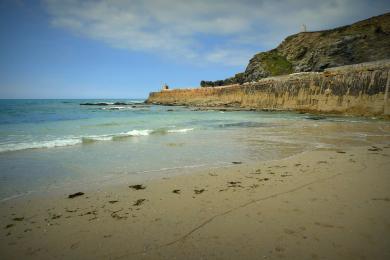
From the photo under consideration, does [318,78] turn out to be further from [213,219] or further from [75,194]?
[75,194]

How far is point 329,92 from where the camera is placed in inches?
1049

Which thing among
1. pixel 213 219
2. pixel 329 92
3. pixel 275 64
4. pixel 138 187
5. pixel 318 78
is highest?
pixel 275 64

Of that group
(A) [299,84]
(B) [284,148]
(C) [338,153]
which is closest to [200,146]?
(B) [284,148]

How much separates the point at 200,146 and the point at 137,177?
14.0 feet

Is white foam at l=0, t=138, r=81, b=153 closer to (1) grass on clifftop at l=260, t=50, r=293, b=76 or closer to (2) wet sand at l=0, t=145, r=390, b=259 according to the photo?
(2) wet sand at l=0, t=145, r=390, b=259

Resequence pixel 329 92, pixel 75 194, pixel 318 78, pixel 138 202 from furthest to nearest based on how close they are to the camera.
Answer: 1. pixel 318 78
2. pixel 329 92
3. pixel 75 194
4. pixel 138 202

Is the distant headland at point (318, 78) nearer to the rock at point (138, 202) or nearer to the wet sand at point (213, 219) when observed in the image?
the wet sand at point (213, 219)

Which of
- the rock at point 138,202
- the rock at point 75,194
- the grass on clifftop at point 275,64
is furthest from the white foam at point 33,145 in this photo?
the grass on clifftop at point 275,64

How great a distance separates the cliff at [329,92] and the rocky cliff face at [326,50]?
43.5 ft

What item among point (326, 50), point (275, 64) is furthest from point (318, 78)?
point (275, 64)

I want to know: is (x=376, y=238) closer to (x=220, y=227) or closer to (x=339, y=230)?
(x=339, y=230)

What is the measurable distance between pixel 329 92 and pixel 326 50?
21.9 meters

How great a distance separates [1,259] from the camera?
2.96 metres

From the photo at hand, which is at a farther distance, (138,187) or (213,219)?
(138,187)
